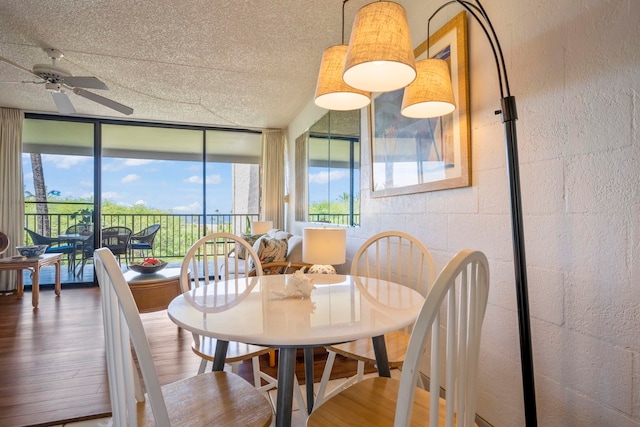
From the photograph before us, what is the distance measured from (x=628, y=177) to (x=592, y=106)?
264 mm

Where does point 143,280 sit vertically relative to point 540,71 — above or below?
below

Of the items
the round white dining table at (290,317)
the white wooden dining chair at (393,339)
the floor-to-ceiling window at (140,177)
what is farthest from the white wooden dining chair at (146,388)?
the floor-to-ceiling window at (140,177)

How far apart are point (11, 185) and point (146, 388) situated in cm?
533

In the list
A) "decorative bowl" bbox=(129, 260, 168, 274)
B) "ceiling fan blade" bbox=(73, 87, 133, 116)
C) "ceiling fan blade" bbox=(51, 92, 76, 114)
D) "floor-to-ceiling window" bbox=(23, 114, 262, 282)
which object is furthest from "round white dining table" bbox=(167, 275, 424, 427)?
"floor-to-ceiling window" bbox=(23, 114, 262, 282)

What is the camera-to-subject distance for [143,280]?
Result: 8.90 ft

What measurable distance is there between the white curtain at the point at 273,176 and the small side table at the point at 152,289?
2775 millimetres

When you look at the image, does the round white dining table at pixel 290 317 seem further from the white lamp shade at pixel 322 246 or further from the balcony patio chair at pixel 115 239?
the balcony patio chair at pixel 115 239

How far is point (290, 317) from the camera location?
1117mm

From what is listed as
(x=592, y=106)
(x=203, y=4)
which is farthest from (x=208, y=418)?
(x=203, y=4)

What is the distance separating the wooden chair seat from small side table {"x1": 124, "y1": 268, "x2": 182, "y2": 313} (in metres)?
1.67

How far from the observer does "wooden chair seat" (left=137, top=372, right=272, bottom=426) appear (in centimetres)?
100

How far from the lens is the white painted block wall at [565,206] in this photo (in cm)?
103

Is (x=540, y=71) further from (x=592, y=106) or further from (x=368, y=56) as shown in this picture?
(x=368, y=56)

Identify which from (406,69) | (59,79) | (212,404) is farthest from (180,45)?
(212,404)
